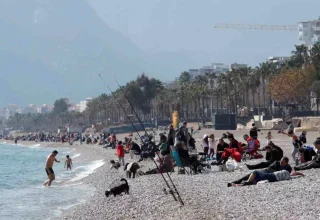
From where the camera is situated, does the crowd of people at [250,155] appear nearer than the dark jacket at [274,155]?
Yes

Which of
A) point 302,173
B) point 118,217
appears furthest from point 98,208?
point 302,173

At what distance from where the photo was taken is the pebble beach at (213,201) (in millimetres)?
10539

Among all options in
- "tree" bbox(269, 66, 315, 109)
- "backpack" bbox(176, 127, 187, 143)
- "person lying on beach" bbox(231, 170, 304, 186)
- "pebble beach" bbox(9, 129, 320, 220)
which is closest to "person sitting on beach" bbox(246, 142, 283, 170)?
"pebble beach" bbox(9, 129, 320, 220)

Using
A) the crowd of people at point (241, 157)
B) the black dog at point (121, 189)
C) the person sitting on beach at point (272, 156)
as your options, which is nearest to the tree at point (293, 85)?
the crowd of people at point (241, 157)

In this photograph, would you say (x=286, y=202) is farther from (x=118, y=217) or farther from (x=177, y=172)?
(x=177, y=172)

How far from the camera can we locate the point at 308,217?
9.48m

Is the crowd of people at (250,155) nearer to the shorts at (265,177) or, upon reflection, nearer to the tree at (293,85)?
the shorts at (265,177)

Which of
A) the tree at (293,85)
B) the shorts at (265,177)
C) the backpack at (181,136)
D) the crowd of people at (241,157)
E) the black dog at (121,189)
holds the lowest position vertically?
the black dog at (121,189)

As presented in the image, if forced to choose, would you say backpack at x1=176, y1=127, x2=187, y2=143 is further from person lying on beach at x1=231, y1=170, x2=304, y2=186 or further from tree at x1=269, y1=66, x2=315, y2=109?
tree at x1=269, y1=66, x2=315, y2=109

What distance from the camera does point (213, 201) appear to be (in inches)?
493

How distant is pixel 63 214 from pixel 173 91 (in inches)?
4181

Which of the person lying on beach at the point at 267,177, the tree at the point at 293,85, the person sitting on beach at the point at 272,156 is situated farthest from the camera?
the tree at the point at 293,85

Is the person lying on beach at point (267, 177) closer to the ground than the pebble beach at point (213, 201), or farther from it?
farther from it

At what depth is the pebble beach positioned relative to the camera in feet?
34.6
